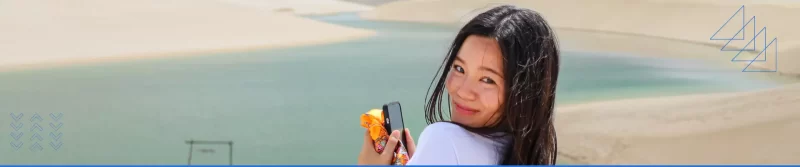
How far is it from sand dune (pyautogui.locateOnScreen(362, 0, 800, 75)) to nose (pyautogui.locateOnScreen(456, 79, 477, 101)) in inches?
245

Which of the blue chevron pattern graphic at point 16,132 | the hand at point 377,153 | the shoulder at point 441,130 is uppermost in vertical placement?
the shoulder at point 441,130

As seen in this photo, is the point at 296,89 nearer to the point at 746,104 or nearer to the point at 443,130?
the point at 746,104

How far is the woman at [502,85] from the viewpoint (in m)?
0.43

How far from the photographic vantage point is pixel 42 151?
12.9 ft

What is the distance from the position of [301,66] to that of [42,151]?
9.85 ft

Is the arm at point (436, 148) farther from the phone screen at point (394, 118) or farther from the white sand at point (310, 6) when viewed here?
the white sand at point (310, 6)

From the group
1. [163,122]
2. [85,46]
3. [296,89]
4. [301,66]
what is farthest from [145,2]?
[163,122]

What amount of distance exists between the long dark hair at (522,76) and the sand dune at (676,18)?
6.19 metres

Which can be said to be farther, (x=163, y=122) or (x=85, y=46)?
(x=85, y=46)

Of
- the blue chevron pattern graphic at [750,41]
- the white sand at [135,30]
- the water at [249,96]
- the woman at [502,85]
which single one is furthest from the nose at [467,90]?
the white sand at [135,30]

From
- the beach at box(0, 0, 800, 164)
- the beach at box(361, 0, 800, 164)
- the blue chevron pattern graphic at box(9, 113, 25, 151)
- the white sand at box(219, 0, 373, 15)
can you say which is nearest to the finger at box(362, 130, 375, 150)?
the beach at box(0, 0, 800, 164)

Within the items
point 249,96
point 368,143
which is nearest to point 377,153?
point 368,143

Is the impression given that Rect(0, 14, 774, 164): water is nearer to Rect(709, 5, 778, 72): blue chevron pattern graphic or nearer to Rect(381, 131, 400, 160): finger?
Rect(709, 5, 778, 72): blue chevron pattern graphic

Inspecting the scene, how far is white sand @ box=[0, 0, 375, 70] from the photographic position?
8086mm
